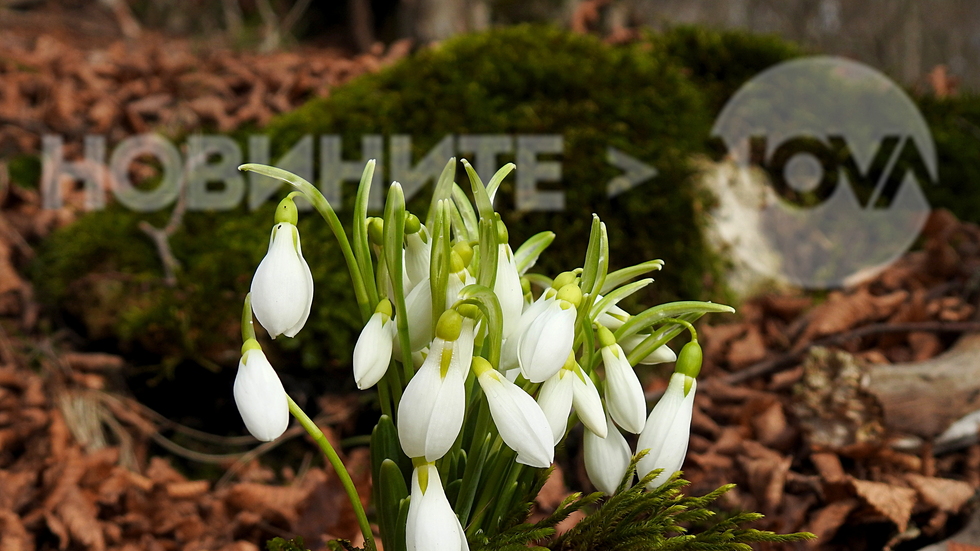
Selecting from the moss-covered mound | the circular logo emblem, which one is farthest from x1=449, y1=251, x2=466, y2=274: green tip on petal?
the circular logo emblem

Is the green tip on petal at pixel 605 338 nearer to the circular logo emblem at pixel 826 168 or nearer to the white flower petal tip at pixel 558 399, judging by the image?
the white flower petal tip at pixel 558 399

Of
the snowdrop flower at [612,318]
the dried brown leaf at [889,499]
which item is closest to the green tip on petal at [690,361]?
the snowdrop flower at [612,318]

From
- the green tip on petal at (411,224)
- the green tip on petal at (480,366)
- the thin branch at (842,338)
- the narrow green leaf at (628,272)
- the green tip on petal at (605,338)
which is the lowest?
the thin branch at (842,338)

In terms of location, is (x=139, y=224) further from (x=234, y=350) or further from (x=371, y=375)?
→ (x=371, y=375)

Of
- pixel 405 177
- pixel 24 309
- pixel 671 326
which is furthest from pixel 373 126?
pixel 671 326

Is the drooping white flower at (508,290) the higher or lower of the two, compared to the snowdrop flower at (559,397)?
higher

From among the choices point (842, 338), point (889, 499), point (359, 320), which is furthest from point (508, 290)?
point (842, 338)

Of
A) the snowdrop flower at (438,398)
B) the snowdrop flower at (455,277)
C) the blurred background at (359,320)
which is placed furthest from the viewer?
the blurred background at (359,320)

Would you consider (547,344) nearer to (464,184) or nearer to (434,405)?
(434,405)
